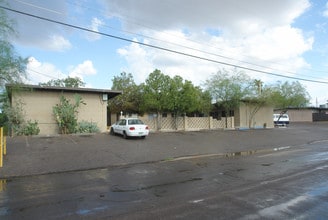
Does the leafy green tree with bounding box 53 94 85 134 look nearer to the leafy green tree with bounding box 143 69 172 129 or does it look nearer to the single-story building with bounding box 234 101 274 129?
the leafy green tree with bounding box 143 69 172 129

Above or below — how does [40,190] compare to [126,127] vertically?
below

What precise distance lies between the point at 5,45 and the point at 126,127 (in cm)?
965

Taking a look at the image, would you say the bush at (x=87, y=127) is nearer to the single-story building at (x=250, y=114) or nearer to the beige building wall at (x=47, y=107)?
the beige building wall at (x=47, y=107)

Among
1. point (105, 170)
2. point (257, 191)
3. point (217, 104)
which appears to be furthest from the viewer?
point (217, 104)

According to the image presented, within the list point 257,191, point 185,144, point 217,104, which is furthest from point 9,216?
point 217,104

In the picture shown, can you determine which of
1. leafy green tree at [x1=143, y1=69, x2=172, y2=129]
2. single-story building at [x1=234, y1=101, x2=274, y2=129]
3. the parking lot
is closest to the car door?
the parking lot

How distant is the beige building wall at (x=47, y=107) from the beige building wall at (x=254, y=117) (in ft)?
55.4

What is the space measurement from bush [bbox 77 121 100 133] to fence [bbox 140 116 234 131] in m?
6.38

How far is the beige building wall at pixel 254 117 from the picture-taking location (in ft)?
109

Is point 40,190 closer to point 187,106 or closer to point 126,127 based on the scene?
point 126,127

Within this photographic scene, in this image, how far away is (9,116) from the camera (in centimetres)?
1991

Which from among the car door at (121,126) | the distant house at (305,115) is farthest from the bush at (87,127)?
the distant house at (305,115)

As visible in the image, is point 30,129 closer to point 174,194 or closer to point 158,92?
point 158,92

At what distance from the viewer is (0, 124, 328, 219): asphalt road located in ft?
18.2
